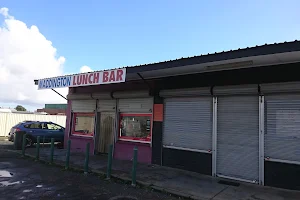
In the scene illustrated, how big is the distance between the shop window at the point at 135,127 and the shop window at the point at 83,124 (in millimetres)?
2141

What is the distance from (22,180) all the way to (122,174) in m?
3.06

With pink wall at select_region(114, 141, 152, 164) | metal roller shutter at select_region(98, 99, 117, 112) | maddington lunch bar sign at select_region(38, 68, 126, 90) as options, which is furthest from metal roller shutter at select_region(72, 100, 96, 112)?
pink wall at select_region(114, 141, 152, 164)

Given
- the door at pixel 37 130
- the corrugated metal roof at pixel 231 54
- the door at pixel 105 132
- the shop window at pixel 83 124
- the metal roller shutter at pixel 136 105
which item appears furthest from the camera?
the door at pixel 37 130

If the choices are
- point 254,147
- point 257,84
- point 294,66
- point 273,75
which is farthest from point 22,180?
point 294,66

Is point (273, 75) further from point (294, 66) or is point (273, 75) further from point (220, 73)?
point (220, 73)

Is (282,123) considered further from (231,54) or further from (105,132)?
(105,132)

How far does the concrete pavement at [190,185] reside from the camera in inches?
237

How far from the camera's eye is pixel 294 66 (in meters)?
6.78

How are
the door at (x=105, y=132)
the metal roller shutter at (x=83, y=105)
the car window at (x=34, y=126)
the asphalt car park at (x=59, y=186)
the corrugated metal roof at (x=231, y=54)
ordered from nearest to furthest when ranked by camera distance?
the corrugated metal roof at (x=231, y=54) < the asphalt car park at (x=59, y=186) < the door at (x=105, y=132) < the metal roller shutter at (x=83, y=105) < the car window at (x=34, y=126)

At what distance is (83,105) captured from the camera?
13008 millimetres

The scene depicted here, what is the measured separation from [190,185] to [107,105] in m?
6.34

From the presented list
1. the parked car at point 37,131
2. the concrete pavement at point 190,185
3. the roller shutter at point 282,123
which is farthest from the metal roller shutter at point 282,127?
the parked car at point 37,131

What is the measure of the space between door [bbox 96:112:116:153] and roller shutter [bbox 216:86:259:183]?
18.2 feet

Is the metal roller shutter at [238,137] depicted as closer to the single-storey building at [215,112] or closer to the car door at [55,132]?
the single-storey building at [215,112]
